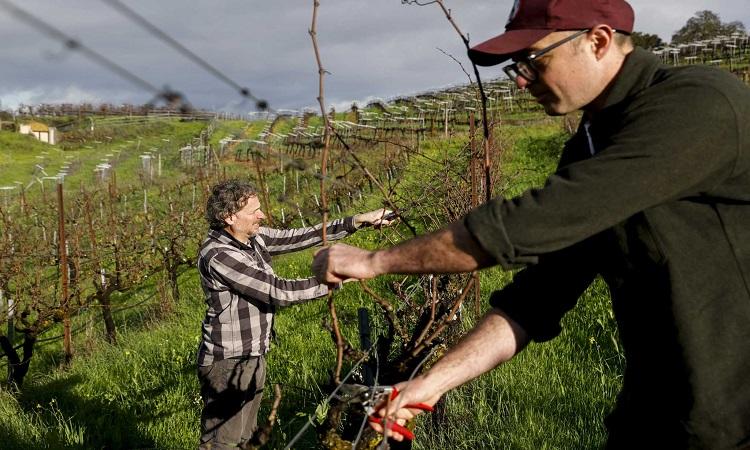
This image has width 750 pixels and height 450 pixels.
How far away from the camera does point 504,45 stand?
5.16 feet

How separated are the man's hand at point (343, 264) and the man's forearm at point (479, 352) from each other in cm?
40

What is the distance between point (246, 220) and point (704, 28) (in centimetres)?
6999

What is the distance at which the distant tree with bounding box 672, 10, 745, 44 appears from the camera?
62562 millimetres

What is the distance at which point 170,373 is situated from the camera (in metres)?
6.30

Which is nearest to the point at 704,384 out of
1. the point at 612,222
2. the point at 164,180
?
the point at 612,222

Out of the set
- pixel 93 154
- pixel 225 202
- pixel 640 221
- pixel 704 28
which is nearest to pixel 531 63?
pixel 640 221

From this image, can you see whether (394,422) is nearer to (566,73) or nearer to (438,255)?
(438,255)

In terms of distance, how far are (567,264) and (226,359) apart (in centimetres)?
234

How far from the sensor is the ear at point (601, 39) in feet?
5.03

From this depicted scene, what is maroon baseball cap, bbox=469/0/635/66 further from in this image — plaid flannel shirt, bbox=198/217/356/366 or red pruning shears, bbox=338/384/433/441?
plaid flannel shirt, bbox=198/217/356/366

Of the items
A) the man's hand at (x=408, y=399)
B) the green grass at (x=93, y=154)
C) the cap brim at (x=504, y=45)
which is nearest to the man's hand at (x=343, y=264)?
the man's hand at (x=408, y=399)

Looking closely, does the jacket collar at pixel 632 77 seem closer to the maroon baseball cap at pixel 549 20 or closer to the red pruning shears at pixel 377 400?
the maroon baseball cap at pixel 549 20

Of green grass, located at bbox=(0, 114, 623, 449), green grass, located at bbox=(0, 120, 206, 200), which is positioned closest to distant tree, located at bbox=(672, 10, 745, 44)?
green grass, located at bbox=(0, 120, 206, 200)

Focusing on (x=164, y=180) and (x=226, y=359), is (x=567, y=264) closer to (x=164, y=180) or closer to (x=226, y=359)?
(x=226, y=359)
